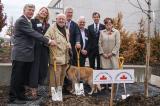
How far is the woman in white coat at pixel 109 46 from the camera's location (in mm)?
9023

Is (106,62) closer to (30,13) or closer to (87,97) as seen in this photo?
(87,97)

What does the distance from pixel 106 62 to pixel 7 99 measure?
7.75 ft

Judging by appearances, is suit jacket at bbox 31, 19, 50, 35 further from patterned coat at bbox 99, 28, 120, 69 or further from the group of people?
patterned coat at bbox 99, 28, 120, 69

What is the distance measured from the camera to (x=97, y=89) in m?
9.16

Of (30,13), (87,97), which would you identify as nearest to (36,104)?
(87,97)

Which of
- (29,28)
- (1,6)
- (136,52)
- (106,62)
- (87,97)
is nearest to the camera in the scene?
(29,28)

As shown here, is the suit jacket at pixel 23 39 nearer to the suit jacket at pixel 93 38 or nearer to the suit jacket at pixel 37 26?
the suit jacket at pixel 37 26

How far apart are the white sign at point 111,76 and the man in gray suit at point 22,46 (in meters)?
1.36

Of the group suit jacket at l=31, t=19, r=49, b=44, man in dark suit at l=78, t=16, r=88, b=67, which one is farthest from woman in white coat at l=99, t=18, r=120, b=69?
suit jacket at l=31, t=19, r=49, b=44

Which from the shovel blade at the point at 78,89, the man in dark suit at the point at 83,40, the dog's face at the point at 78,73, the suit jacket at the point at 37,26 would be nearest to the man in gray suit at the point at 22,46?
the suit jacket at the point at 37,26

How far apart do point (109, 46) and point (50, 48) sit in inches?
58.1

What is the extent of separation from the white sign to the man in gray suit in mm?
1355

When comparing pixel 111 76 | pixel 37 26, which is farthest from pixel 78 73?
pixel 111 76

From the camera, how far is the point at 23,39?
7.88 metres
